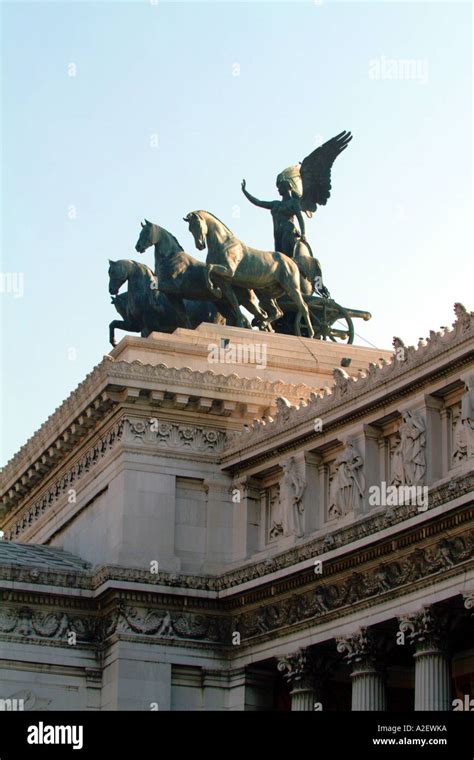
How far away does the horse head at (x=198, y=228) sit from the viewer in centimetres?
5241

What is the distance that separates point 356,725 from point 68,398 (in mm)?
14363

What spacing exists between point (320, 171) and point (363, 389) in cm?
1406

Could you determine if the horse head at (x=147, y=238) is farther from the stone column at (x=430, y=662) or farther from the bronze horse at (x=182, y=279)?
the stone column at (x=430, y=662)

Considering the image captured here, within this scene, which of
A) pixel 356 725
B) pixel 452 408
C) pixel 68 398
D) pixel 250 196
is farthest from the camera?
pixel 250 196

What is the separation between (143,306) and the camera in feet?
174

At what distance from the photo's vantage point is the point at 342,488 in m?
45.1

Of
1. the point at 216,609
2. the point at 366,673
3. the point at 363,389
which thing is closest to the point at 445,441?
the point at 363,389

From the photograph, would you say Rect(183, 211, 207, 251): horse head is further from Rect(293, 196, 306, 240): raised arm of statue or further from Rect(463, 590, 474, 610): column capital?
Rect(463, 590, 474, 610): column capital

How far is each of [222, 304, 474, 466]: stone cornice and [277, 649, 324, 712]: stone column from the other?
4750 mm

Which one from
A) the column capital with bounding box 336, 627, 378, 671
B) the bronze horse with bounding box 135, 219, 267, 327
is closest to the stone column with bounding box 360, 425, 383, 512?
the column capital with bounding box 336, 627, 378, 671

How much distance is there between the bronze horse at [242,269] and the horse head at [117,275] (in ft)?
7.32

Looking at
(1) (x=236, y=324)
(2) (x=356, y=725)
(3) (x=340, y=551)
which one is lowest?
(2) (x=356, y=725)

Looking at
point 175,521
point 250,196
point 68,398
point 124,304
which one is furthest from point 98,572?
point 250,196

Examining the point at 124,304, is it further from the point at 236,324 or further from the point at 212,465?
the point at 212,465
